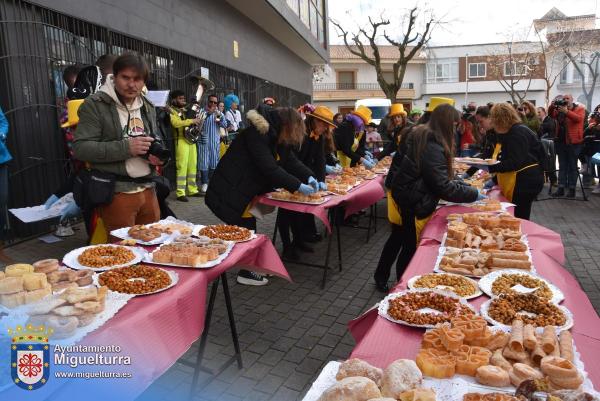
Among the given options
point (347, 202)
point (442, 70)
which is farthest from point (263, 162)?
point (442, 70)

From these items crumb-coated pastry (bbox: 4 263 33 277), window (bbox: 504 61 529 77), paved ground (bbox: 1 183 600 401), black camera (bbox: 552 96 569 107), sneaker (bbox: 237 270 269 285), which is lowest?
paved ground (bbox: 1 183 600 401)

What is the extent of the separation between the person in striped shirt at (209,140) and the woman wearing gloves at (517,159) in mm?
6035

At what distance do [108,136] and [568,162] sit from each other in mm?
9103

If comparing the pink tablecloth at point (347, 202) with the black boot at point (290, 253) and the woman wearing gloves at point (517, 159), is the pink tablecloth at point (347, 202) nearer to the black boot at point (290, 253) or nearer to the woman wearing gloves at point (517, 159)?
the black boot at point (290, 253)

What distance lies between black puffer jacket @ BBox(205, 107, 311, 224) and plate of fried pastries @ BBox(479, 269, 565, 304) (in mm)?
2119

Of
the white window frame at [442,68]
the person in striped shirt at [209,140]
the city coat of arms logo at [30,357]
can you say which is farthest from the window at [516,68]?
the city coat of arms logo at [30,357]

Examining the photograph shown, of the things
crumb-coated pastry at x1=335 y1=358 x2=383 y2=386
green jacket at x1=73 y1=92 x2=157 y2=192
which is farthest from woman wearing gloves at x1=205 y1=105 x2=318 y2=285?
crumb-coated pastry at x1=335 y1=358 x2=383 y2=386

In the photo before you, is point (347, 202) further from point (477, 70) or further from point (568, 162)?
point (477, 70)

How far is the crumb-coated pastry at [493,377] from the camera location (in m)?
1.33

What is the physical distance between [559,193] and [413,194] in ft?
23.9

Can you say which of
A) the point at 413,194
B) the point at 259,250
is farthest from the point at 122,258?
the point at 413,194

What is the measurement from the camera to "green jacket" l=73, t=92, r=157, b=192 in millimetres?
2701

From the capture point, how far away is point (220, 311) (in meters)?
3.97

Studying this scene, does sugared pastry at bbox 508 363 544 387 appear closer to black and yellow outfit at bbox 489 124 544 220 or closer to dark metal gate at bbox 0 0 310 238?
black and yellow outfit at bbox 489 124 544 220
